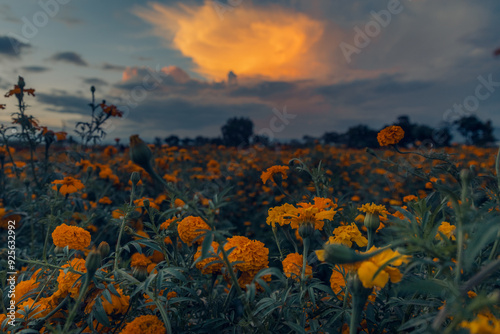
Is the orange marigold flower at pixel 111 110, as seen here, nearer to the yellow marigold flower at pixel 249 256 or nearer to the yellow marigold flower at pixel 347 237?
the yellow marigold flower at pixel 249 256

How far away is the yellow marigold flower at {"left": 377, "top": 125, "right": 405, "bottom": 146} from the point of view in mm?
1607

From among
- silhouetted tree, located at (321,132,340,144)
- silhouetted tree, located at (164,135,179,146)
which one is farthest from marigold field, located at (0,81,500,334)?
silhouetted tree, located at (321,132,340,144)

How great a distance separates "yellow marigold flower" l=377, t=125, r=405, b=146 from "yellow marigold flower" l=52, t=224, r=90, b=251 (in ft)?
4.75

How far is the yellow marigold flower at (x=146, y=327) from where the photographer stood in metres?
0.99

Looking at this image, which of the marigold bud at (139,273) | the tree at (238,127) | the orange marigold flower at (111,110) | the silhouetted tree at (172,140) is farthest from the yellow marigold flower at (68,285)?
the tree at (238,127)

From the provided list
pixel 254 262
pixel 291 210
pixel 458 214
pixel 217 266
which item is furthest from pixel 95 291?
pixel 458 214

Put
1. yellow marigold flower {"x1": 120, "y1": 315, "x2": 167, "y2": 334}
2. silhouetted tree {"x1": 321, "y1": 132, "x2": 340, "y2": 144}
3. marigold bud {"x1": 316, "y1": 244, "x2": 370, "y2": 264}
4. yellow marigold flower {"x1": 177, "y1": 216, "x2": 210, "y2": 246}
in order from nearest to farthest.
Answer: marigold bud {"x1": 316, "y1": 244, "x2": 370, "y2": 264} < yellow marigold flower {"x1": 120, "y1": 315, "x2": 167, "y2": 334} < yellow marigold flower {"x1": 177, "y1": 216, "x2": 210, "y2": 246} < silhouetted tree {"x1": 321, "y1": 132, "x2": 340, "y2": 144}

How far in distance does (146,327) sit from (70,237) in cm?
55

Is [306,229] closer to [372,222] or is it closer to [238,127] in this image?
[372,222]

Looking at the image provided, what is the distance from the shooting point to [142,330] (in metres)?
0.99

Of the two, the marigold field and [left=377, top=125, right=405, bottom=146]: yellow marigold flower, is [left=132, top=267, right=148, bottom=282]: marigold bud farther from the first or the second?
[left=377, top=125, right=405, bottom=146]: yellow marigold flower

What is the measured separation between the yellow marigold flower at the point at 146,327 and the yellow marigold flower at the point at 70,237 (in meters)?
0.48

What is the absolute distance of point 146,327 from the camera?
1.00 meters

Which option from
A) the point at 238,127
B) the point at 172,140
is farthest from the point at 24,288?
the point at 238,127
